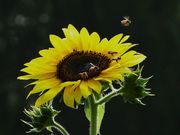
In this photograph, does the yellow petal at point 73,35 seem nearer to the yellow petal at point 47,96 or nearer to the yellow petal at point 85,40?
the yellow petal at point 85,40

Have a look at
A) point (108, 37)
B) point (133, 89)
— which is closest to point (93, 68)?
point (133, 89)

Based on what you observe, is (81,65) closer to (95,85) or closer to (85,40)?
(85,40)

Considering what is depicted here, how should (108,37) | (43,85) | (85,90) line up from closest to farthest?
(85,90), (43,85), (108,37)

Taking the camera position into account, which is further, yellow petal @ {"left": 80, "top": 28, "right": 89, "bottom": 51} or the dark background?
the dark background

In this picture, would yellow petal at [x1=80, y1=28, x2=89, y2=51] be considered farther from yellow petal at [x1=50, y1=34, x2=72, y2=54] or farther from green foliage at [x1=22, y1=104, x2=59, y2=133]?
green foliage at [x1=22, y1=104, x2=59, y2=133]

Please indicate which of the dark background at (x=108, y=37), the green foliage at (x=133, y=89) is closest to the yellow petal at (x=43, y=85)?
the green foliage at (x=133, y=89)

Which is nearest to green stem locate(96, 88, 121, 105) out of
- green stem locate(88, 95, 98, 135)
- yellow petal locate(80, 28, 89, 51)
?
green stem locate(88, 95, 98, 135)
